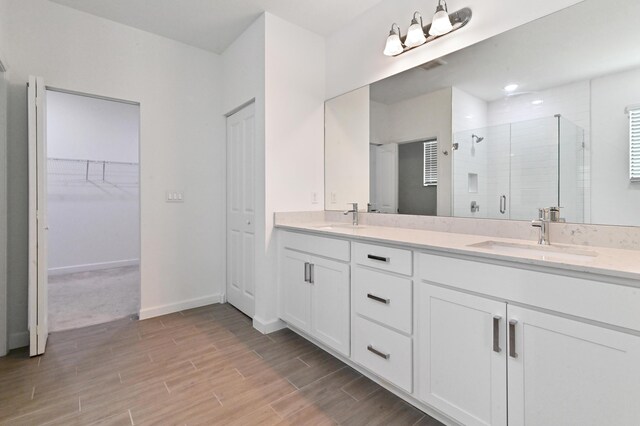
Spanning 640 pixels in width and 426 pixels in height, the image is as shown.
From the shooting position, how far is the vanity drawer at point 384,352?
1547 millimetres

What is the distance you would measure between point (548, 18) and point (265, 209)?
6.98 ft

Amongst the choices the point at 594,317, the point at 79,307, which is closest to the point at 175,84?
the point at 79,307

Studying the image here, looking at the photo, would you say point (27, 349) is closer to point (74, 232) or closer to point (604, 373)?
point (74, 232)

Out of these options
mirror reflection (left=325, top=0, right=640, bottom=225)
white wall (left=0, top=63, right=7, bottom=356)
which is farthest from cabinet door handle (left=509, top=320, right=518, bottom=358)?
white wall (left=0, top=63, right=7, bottom=356)

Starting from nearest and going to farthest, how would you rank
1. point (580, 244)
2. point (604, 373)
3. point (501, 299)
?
point (604, 373) < point (501, 299) < point (580, 244)

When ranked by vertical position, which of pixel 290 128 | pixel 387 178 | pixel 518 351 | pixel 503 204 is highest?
pixel 290 128

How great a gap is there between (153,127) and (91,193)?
8.72 ft

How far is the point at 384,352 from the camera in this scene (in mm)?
1655

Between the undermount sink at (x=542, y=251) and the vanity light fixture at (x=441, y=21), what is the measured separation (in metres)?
1.34

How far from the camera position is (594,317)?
38.6 inches

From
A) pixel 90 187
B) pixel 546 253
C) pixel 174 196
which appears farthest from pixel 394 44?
pixel 90 187

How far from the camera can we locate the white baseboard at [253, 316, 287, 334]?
8.22 ft

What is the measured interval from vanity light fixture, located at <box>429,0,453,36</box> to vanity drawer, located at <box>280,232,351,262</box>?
1452 mm

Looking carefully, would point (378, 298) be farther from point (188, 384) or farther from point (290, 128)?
point (290, 128)
